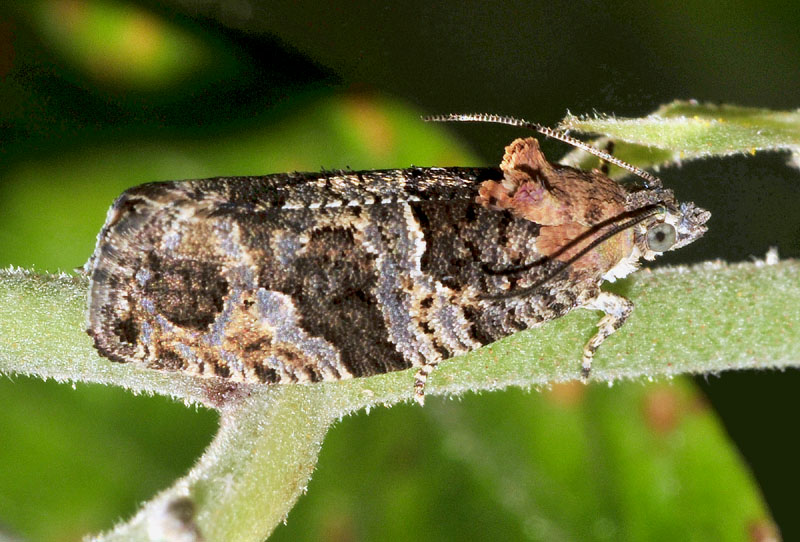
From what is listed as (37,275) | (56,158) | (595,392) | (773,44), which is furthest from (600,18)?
(37,275)

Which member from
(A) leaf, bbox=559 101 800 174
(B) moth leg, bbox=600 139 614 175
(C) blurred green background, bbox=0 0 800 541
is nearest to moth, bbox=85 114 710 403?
(B) moth leg, bbox=600 139 614 175

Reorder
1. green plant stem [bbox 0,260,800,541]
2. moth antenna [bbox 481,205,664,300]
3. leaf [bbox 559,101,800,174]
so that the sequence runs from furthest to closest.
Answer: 1. moth antenna [bbox 481,205,664,300]
2. leaf [bbox 559,101,800,174]
3. green plant stem [bbox 0,260,800,541]

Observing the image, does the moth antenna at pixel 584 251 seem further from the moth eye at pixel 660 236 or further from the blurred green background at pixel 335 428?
the blurred green background at pixel 335 428

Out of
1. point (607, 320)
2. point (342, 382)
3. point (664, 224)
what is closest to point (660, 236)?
point (664, 224)

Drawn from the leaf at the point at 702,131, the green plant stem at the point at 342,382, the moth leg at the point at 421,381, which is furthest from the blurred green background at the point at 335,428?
the leaf at the point at 702,131

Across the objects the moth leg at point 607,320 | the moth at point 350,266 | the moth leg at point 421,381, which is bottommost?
the moth leg at point 421,381

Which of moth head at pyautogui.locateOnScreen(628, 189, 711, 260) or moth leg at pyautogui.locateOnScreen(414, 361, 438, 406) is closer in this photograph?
moth leg at pyautogui.locateOnScreen(414, 361, 438, 406)

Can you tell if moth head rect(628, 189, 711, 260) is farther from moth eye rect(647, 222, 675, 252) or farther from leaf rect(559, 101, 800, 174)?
leaf rect(559, 101, 800, 174)

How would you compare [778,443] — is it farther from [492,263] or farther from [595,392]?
[492,263]
